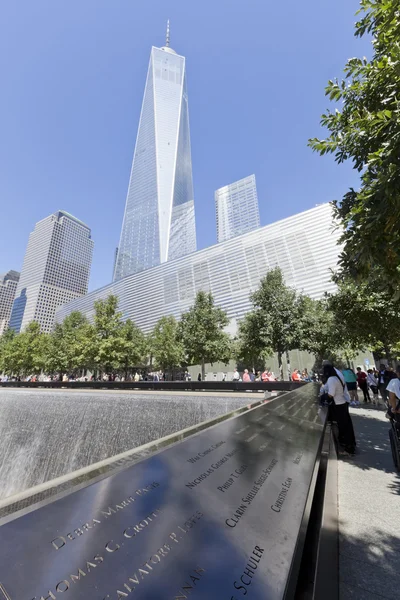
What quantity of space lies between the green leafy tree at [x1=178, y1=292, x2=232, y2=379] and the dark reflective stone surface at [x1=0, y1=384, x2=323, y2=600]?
25.3 meters

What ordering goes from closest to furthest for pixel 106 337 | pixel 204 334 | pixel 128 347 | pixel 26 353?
pixel 204 334 → pixel 106 337 → pixel 128 347 → pixel 26 353

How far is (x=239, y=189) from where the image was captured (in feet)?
501

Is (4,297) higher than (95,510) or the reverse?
higher

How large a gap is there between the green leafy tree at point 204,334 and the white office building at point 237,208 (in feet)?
400

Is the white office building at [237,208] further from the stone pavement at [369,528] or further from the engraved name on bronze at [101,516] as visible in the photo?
the engraved name on bronze at [101,516]

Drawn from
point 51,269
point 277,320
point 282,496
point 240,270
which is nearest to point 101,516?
point 282,496

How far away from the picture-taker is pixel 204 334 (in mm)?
27219

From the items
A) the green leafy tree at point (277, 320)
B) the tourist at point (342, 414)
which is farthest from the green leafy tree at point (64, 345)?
the tourist at point (342, 414)

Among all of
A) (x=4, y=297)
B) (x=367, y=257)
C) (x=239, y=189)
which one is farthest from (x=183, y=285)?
(x=4, y=297)

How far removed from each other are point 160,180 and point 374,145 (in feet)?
475

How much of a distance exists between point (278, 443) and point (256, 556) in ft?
4.74

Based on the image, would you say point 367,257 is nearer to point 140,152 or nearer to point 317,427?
point 317,427

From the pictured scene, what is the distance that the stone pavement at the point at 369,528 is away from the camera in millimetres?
1777

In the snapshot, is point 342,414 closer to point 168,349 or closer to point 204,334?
point 204,334
